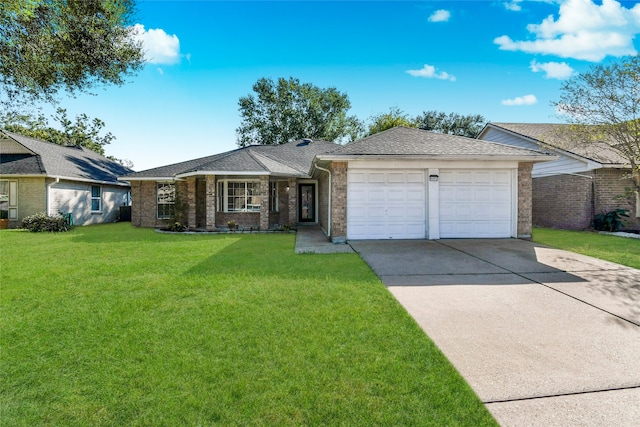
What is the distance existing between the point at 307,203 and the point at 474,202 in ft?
32.0

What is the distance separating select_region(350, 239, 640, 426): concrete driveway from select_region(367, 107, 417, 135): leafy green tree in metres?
25.7

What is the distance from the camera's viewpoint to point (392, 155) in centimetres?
1023

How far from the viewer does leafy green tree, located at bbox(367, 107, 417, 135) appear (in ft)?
104

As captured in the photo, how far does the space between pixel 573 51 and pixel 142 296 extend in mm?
16129

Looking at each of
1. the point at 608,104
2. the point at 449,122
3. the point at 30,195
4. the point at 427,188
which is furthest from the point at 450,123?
the point at 30,195

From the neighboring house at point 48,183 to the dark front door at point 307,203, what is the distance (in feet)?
40.7

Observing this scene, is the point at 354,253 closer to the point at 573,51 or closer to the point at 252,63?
the point at 573,51

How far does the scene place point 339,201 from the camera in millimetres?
10547

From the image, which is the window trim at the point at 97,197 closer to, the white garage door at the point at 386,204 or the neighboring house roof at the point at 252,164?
the neighboring house roof at the point at 252,164

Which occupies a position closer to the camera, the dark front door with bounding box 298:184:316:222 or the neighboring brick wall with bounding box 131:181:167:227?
the neighboring brick wall with bounding box 131:181:167:227

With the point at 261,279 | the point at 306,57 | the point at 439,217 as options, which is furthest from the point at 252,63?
the point at 261,279

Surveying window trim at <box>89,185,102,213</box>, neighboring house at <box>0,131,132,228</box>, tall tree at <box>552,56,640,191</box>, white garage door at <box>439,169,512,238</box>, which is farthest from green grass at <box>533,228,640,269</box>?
window trim at <box>89,185,102,213</box>

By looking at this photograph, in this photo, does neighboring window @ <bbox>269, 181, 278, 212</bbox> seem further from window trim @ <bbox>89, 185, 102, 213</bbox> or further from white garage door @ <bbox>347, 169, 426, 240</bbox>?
window trim @ <bbox>89, 185, 102, 213</bbox>

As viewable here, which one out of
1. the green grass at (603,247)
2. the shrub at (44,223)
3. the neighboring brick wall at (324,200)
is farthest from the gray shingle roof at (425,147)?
the shrub at (44,223)
